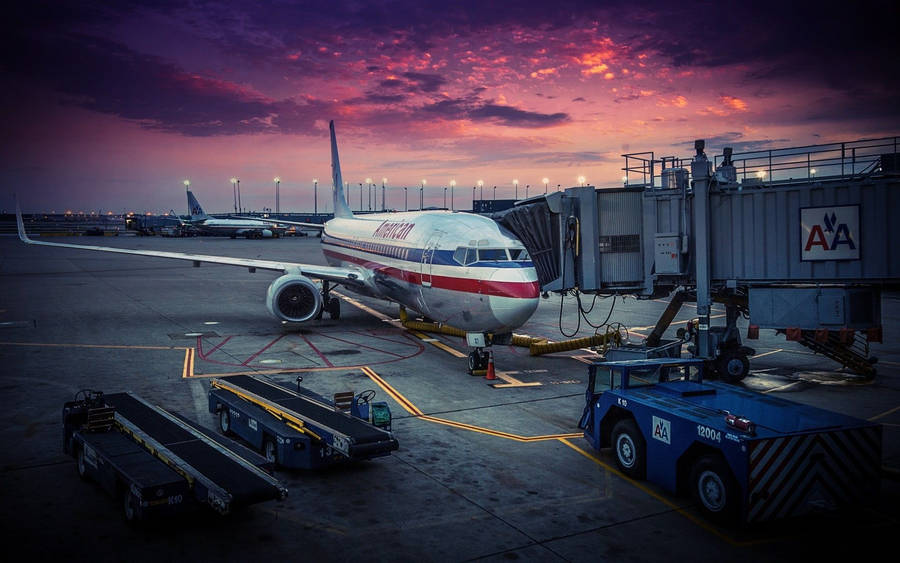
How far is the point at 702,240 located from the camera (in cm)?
2130

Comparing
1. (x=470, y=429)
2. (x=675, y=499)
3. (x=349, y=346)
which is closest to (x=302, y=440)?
(x=470, y=429)

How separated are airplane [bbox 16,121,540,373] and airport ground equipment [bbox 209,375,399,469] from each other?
6.55m

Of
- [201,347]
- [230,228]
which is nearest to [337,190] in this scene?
[201,347]

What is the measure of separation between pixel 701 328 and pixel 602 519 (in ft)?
39.4

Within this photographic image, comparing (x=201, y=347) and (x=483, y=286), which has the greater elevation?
(x=483, y=286)

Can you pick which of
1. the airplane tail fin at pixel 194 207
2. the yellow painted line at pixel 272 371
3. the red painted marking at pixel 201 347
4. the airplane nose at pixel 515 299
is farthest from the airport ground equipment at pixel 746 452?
the airplane tail fin at pixel 194 207

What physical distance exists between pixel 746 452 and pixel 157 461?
10.0 m

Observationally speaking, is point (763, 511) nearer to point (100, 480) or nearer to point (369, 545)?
point (369, 545)

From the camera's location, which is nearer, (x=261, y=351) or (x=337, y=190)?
(x=261, y=351)

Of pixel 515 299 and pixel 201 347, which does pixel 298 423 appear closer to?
pixel 515 299

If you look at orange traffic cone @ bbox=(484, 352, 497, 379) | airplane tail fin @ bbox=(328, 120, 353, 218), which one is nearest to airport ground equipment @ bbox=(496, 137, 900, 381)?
orange traffic cone @ bbox=(484, 352, 497, 379)

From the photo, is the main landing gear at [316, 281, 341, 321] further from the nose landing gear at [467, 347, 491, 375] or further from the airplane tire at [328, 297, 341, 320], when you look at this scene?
the nose landing gear at [467, 347, 491, 375]

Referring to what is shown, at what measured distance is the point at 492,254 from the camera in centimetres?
2117

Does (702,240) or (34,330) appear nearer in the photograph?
(702,240)
